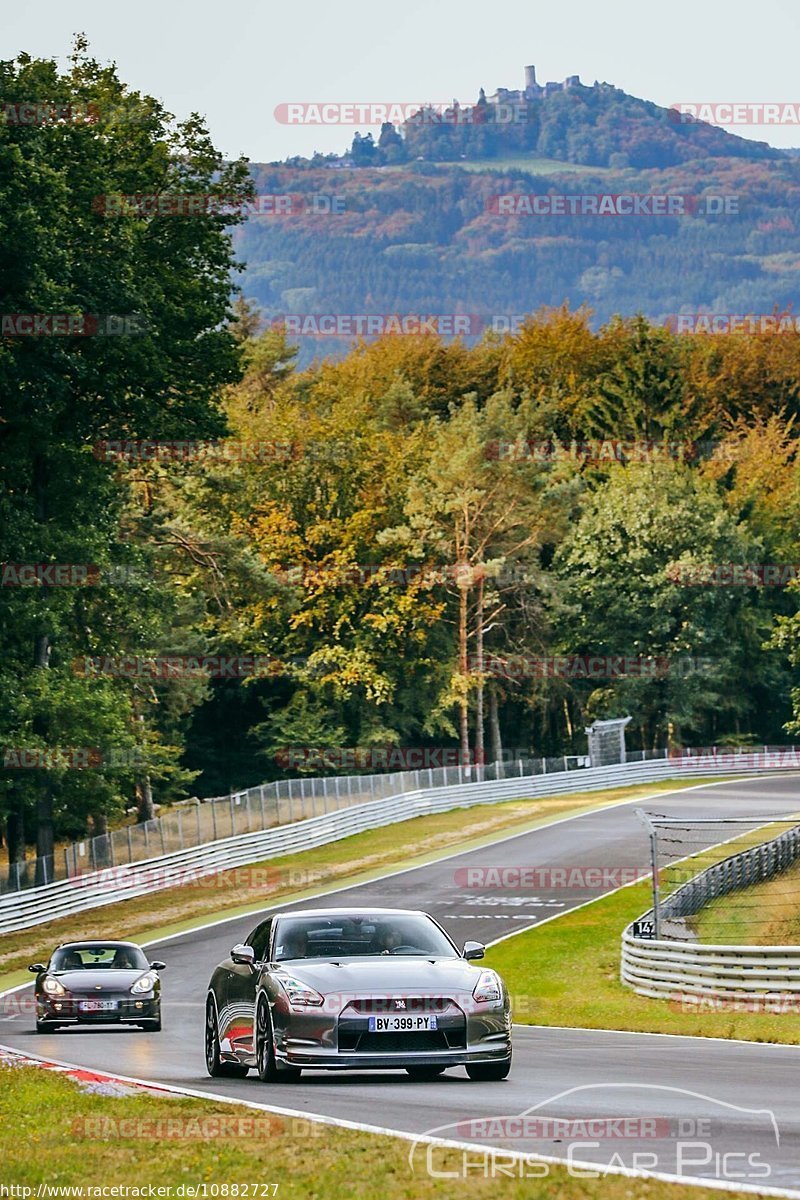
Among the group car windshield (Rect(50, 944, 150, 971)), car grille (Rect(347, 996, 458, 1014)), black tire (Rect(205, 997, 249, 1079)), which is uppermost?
car grille (Rect(347, 996, 458, 1014))

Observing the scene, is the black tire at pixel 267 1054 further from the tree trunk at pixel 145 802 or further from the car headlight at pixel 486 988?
the tree trunk at pixel 145 802

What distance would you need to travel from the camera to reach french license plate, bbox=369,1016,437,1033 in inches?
531

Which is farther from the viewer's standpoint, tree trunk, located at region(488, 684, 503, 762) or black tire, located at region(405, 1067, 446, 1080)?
tree trunk, located at region(488, 684, 503, 762)

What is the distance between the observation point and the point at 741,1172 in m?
8.82

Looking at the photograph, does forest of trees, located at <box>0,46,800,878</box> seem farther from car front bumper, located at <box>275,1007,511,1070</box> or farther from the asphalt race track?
car front bumper, located at <box>275,1007,511,1070</box>

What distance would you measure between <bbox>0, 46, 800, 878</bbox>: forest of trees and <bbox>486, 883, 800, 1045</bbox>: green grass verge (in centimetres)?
1299

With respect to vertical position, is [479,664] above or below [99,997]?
above

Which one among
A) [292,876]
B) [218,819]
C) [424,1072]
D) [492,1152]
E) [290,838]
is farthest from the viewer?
[290,838]

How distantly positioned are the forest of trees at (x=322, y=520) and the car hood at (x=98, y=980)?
19.3 m

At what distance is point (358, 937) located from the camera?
48.9ft

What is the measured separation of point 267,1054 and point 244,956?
3.21 ft

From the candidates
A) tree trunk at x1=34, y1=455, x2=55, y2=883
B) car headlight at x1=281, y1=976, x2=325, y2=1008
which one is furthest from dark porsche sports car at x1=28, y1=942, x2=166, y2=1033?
tree trunk at x1=34, y1=455, x2=55, y2=883

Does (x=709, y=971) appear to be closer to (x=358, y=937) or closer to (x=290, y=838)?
(x=358, y=937)

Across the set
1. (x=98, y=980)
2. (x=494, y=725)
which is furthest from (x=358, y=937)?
(x=494, y=725)
